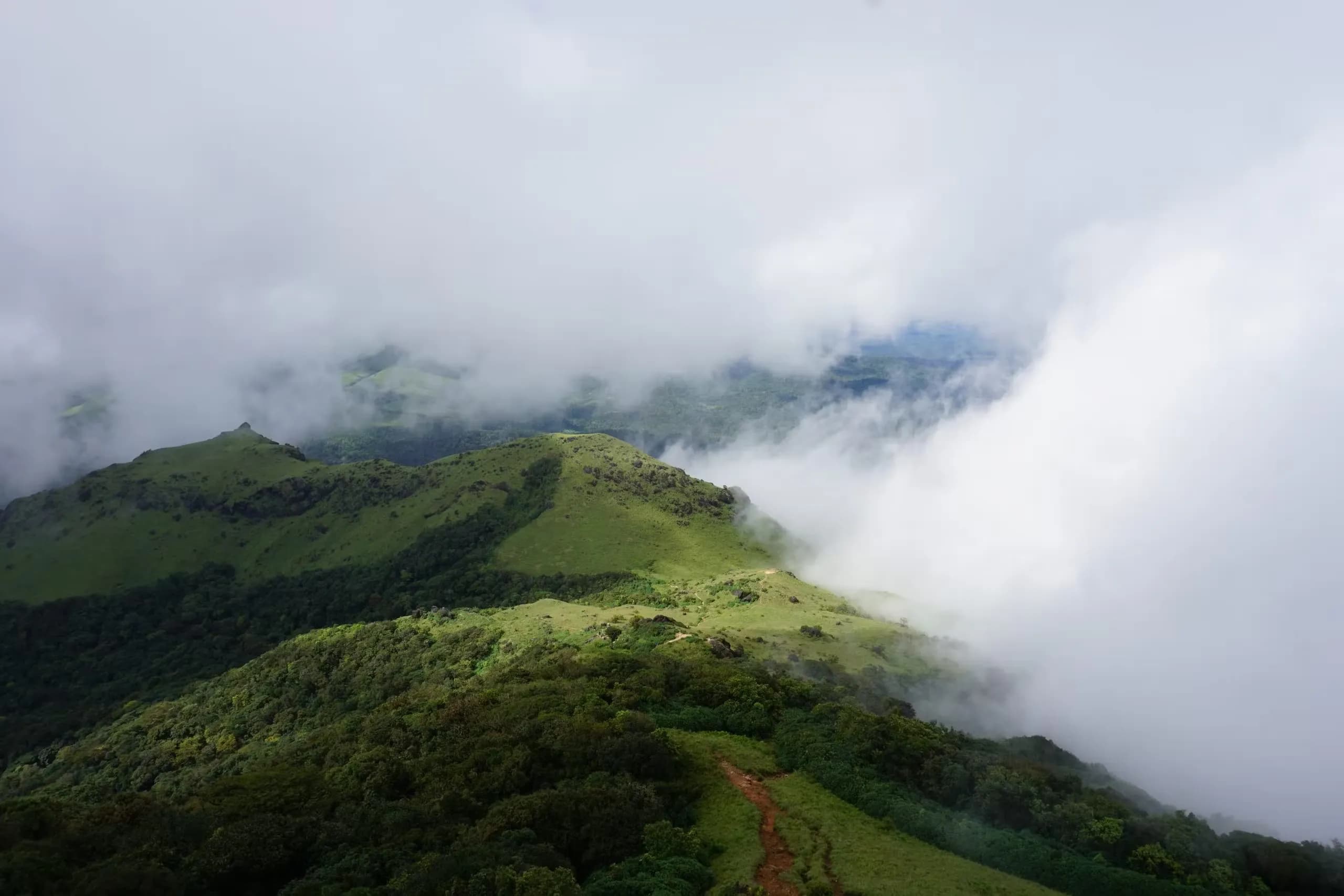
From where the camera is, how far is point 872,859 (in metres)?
42.5

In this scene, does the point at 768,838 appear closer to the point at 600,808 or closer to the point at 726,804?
the point at 726,804

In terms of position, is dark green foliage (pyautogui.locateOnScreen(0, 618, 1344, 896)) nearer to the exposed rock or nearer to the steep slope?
the steep slope

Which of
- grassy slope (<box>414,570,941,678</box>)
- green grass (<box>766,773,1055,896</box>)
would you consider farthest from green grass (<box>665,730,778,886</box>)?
grassy slope (<box>414,570,941,678</box>)

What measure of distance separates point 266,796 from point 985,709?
100 meters

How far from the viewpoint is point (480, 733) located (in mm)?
59250

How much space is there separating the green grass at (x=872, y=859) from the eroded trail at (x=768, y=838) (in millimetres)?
626

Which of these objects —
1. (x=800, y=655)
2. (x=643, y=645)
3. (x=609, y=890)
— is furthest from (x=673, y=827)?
(x=800, y=655)

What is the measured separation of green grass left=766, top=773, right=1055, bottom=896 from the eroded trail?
626mm

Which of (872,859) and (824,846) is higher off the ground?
(824,846)

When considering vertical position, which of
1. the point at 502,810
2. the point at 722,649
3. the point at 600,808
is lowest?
the point at 502,810

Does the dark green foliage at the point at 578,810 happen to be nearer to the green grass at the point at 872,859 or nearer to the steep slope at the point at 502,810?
the steep slope at the point at 502,810

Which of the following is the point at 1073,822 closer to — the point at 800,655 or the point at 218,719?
the point at 800,655

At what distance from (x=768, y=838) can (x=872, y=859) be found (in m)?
6.48

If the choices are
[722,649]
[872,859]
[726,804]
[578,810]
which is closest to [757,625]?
[722,649]
